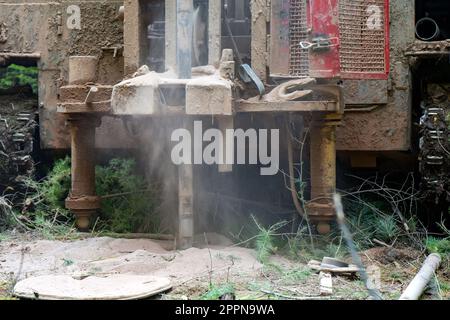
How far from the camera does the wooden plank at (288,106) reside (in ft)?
18.7

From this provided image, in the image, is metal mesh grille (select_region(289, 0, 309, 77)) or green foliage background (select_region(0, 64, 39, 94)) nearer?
→ metal mesh grille (select_region(289, 0, 309, 77))

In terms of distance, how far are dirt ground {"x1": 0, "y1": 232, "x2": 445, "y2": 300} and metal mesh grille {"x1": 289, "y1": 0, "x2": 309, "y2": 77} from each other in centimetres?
167

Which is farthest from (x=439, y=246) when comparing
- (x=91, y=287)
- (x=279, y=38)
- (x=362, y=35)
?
(x=91, y=287)

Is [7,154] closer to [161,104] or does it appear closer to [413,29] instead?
[161,104]

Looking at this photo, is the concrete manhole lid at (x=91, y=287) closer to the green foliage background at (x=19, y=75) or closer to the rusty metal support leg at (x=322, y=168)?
the rusty metal support leg at (x=322, y=168)

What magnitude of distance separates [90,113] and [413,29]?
3.32 metres

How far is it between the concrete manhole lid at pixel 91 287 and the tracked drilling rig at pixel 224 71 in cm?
120

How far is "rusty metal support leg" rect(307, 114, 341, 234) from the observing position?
601 centimetres

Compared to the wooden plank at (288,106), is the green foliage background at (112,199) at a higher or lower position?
lower

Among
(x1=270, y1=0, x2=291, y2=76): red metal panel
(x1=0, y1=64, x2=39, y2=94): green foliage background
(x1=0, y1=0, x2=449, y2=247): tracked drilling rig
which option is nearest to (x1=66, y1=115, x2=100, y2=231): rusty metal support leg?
(x1=0, y1=0, x2=449, y2=247): tracked drilling rig

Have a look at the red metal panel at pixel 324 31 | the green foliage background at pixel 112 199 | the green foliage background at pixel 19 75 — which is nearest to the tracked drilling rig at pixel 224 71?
the red metal panel at pixel 324 31

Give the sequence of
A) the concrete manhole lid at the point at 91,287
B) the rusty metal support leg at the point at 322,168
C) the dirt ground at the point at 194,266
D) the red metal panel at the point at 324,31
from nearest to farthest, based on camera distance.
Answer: the concrete manhole lid at the point at 91,287 → the dirt ground at the point at 194,266 → the red metal panel at the point at 324,31 → the rusty metal support leg at the point at 322,168

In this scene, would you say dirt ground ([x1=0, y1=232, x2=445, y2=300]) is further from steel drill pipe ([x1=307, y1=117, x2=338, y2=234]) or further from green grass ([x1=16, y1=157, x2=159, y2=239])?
green grass ([x1=16, y1=157, x2=159, y2=239])

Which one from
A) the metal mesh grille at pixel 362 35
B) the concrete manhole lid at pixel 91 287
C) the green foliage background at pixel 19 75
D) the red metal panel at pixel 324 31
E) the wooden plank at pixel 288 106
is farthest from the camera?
the green foliage background at pixel 19 75
